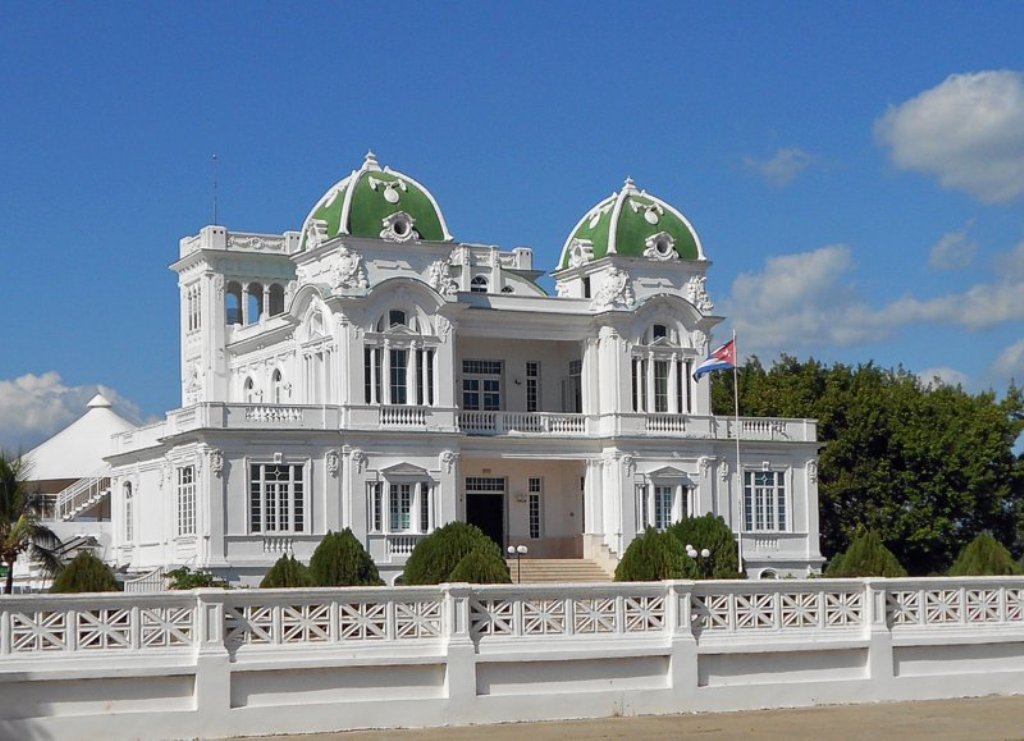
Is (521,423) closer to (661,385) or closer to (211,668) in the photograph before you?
(661,385)

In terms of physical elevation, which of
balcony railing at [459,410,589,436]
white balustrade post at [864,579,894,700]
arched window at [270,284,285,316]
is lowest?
white balustrade post at [864,579,894,700]

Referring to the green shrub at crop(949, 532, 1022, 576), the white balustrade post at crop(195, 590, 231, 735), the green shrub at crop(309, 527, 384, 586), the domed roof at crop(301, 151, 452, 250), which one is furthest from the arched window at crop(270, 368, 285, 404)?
the white balustrade post at crop(195, 590, 231, 735)

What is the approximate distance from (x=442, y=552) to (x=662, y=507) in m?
18.1

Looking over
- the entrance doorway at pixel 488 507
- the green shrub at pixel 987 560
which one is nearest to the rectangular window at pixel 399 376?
the entrance doorway at pixel 488 507

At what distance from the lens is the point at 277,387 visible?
193 ft

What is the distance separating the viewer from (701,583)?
22125mm

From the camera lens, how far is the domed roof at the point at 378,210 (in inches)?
2142

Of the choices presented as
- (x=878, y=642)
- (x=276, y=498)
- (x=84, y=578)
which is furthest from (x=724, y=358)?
(x=878, y=642)

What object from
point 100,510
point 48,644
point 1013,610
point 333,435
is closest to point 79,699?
point 48,644

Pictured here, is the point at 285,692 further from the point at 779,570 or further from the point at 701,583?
the point at 779,570

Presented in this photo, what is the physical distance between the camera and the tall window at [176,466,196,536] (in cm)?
5247

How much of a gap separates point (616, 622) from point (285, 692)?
4.04 metres

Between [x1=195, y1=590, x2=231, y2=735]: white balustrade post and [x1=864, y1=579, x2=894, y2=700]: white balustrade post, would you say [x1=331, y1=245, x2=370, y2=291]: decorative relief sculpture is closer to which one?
[x1=864, y1=579, x2=894, y2=700]: white balustrade post

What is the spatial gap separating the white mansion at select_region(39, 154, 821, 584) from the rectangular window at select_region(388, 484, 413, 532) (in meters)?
0.06
